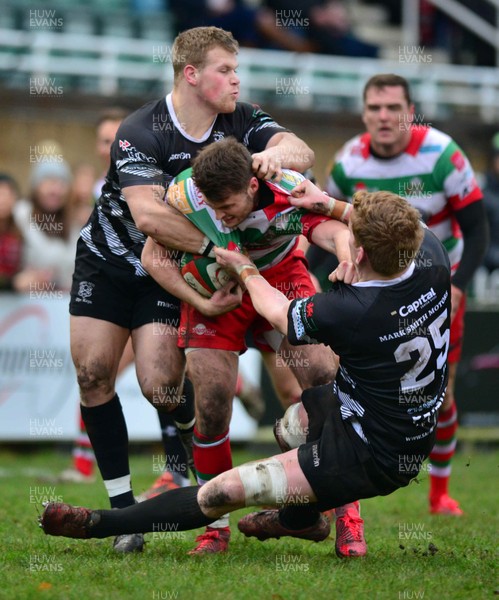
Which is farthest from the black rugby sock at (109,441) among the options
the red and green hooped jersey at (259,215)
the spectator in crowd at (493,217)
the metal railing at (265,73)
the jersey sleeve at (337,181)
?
the metal railing at (265,73)

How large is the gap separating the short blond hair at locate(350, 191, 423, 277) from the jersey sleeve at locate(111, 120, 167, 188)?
1281 mm

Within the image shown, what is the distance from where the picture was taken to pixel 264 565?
18.8ft

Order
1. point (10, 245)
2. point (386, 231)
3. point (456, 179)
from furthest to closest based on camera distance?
point (10, 245), point (456, 179), point (386, 231)

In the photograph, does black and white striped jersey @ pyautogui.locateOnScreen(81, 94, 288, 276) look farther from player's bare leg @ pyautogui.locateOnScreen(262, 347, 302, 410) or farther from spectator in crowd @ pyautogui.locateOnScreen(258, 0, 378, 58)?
spectator in crowd @ pyautogui.locateOnScreen(258, 0, 378, 58)

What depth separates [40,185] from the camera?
37.7ft

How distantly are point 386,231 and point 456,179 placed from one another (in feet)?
9.43

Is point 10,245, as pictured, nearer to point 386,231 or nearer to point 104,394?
point 104,394

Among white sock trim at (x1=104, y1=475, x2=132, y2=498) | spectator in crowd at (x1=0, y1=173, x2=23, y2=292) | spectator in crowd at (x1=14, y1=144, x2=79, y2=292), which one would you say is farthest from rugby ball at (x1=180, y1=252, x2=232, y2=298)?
spectator in crowd at (x1=0, y1=173, x2=23, y2=292)

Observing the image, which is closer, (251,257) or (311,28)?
(251,257)

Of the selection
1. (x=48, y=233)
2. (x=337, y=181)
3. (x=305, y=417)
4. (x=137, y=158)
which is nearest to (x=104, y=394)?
(x=305, y=417)

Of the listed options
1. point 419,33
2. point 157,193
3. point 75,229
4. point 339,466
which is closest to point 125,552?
point 339,466

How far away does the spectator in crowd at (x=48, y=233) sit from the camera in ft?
37.5

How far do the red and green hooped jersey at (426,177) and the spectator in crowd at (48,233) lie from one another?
406 cm

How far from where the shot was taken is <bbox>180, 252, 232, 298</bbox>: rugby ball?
19.6 ft
